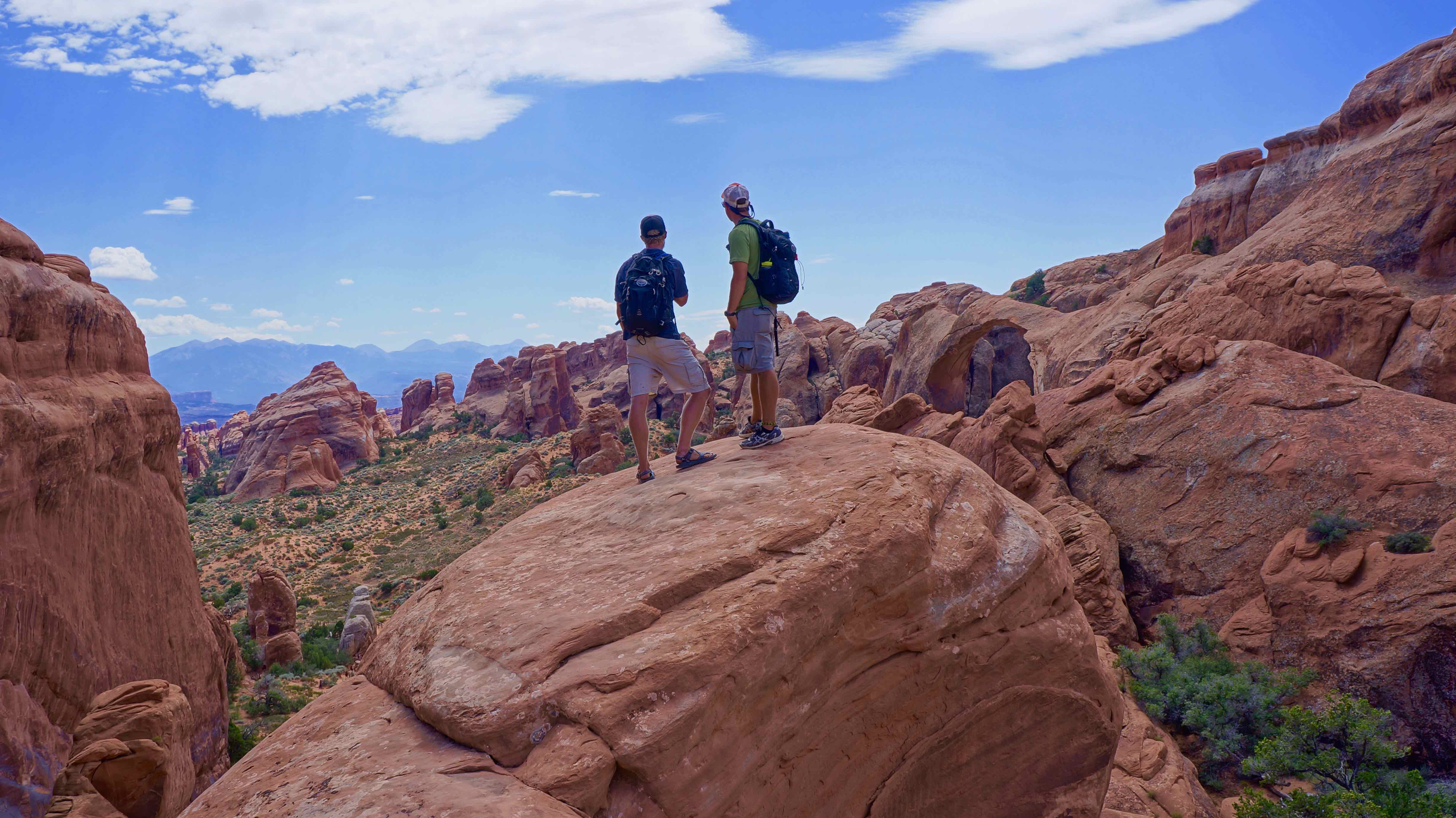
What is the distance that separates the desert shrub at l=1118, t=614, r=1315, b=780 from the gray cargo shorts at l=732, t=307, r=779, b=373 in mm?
7943

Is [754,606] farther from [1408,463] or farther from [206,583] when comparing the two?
[206,583]

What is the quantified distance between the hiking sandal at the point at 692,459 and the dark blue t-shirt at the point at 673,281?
1.15 m

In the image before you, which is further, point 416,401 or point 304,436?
point 416,401

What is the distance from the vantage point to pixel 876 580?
203 inches

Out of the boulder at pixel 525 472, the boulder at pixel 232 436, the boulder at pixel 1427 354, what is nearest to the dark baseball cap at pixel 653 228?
the boulder at pixel 1427 354

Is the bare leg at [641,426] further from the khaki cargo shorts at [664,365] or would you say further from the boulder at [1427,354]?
the boulder at [1427,354]

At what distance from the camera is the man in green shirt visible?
7.05 m

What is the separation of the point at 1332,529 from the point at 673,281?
35.1 feet

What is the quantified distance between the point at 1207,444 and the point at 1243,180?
23.8 metres

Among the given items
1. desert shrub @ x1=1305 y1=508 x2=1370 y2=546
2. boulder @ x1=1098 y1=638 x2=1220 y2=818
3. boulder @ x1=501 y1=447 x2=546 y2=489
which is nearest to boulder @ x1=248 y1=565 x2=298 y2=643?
boulder @ x1=501 y1=447 x2=546 y2=489

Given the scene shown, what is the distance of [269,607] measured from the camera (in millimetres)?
19781

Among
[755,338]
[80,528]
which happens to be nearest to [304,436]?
[80,528]

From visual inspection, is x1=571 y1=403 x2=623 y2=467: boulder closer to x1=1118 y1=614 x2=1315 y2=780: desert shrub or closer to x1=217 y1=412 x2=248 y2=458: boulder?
x1=1118 y1=614 x2=1315 y2=780: desert shrub

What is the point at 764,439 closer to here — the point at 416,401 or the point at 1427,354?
the point at 1427,354
